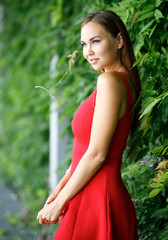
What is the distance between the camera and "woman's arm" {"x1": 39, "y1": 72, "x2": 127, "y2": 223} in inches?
55.9

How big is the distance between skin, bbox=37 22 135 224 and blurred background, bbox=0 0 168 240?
13 centimetres

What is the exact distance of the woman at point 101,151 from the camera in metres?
1.44

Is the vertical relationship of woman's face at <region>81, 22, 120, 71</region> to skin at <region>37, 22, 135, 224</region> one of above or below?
above

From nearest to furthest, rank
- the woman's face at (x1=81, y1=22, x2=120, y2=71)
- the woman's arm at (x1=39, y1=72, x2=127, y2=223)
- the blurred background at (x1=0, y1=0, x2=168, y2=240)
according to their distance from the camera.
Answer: the woman's arm at (x1=39, y1=72, x2=127, y2=223) < the woman's face at (x1=81, y1=22, x2=120, y2=71) < the blurred background at (x1=0, y1=0, x2=168, y2=240)

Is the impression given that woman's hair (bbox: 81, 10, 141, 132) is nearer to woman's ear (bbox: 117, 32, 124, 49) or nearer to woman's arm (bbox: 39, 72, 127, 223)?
woman's ear (bbox: 117, 32, 124, 49)

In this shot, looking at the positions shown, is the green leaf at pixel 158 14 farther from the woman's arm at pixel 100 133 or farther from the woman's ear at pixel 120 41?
the woman's arm at pixel 100 133

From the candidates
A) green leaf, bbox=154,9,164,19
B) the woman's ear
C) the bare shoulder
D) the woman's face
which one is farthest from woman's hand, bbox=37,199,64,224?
green leaf, bbox=154,9,164,19

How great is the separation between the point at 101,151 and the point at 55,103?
2476mm

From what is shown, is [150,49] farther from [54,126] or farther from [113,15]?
[54,126]

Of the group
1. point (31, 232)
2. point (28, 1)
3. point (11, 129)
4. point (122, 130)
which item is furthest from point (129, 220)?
point (11, 129)

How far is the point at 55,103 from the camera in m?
3.87

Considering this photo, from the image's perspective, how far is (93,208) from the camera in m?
1.48

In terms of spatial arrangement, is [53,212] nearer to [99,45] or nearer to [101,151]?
[101,151]

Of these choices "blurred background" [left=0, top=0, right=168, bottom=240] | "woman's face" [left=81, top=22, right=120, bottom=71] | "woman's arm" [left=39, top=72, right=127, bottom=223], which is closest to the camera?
"woman's arm" [left=39, top=72, right=127, bottom=223]
